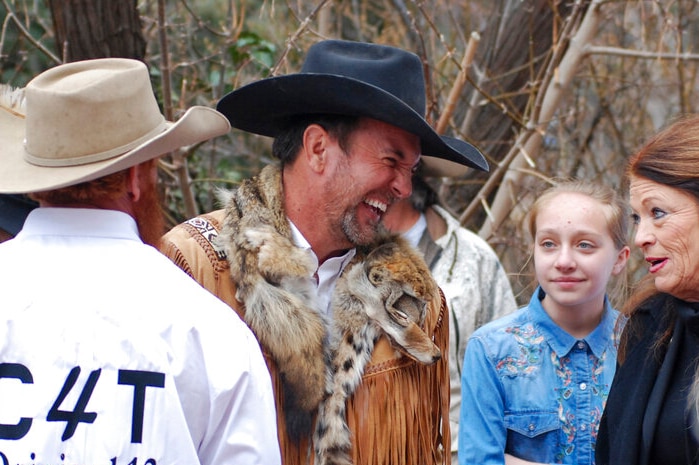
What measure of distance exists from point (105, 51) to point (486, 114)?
2352mm

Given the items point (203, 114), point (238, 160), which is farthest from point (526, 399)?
point (238, 160)

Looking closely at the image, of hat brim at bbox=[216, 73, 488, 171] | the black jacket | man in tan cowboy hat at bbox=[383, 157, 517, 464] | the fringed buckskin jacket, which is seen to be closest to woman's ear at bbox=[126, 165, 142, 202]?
the fringed buckskin jacket

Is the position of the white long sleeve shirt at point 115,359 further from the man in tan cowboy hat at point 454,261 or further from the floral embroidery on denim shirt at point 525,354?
the man in tan cowboy hat at point 454,261

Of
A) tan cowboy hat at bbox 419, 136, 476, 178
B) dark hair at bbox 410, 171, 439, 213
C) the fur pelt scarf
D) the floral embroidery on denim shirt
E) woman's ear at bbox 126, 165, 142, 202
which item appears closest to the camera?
woman's ear at bbox 126, 165, 142, 202

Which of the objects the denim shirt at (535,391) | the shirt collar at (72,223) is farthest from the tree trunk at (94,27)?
the shirt collar at (72,223)

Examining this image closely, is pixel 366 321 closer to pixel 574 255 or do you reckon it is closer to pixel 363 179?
pixel 363 179

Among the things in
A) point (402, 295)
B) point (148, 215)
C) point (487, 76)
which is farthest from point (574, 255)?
point (487, 76)

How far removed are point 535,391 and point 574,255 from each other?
19.0 inches

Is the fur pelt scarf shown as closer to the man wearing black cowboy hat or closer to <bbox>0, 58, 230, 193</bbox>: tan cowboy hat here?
the man wearing black cowboy hat

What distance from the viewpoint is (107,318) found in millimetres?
1908

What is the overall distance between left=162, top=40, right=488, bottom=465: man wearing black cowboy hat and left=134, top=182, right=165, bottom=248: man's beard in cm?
45

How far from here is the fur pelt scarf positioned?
261cm

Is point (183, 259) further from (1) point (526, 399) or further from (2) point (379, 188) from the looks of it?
(1) point (526, 399)

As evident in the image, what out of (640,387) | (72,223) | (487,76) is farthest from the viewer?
(487,76)
